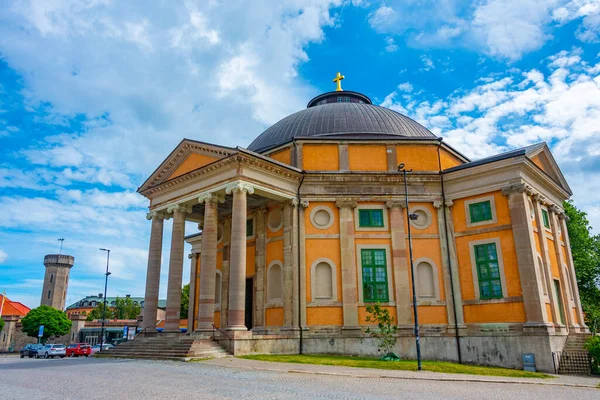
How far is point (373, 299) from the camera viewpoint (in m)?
27.4

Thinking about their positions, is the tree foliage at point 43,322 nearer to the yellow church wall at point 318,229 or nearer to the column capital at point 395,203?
the yellow church wall at point 318,229

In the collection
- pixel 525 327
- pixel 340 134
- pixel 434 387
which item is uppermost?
pixel 340 134

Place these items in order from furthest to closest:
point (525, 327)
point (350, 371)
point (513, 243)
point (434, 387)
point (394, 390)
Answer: point (513, 243) → point (525, 327) → point (350, 371) → point (434, 387) → point (394, 390)

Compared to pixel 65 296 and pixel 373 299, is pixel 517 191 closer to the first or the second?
pixel 373 299

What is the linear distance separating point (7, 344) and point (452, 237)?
3027 inches

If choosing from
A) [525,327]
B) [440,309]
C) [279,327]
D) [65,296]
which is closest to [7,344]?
[65,296]

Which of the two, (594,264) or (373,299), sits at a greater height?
(594,264)

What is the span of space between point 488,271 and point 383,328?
713 centimetres

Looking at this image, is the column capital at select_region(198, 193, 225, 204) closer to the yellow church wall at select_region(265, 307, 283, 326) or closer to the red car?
the yellow church wall at select_region(265, 307, 283, 326)

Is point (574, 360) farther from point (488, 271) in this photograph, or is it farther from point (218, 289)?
point (218, 289)

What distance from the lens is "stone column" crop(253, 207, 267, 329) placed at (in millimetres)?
28781

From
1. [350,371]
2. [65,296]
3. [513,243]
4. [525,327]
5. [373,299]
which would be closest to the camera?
[350,371]

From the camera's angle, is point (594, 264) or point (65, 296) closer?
point (594, 264)

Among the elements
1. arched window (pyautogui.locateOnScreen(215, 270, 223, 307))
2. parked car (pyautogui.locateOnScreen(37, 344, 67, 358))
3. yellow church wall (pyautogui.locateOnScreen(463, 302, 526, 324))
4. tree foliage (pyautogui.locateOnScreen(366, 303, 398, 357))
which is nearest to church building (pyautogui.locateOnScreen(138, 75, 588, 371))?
yellow church wall (pyautogui.locateOnScreen(463, 302, 526, 324))
